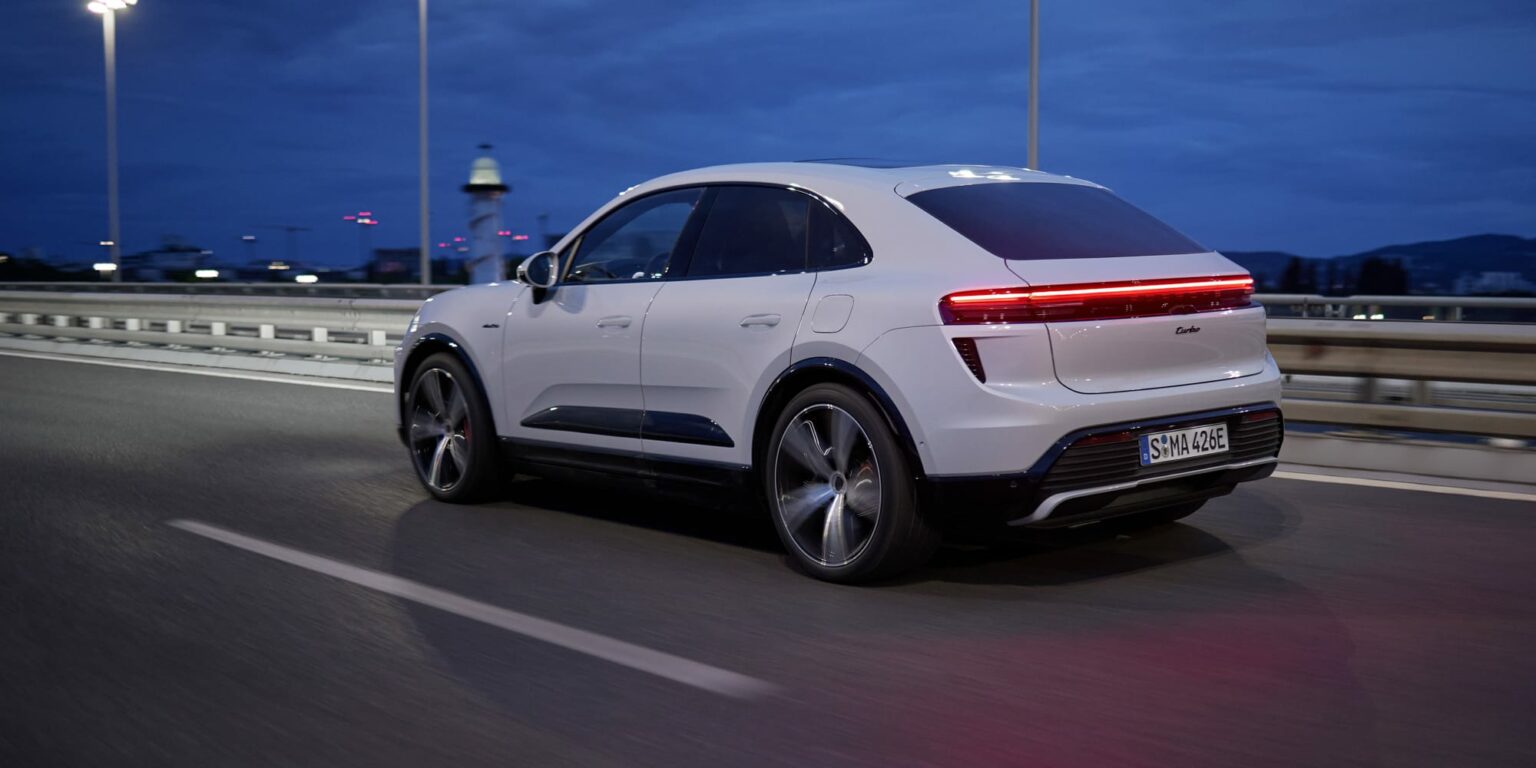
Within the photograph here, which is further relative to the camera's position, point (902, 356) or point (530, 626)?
point (902, 356)

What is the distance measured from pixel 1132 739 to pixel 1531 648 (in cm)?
166

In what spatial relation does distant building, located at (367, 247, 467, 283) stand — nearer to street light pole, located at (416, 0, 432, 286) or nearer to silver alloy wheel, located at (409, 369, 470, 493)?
street light pole, located at (416, 0, 432, 286)

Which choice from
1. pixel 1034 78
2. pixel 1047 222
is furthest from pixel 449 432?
pixel 1034 78

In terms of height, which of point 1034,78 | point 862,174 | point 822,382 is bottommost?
point 822,382

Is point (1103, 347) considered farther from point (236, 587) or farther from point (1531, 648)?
point (236, 587)

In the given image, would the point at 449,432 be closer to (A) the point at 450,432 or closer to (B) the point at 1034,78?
(A) the point at 450,432

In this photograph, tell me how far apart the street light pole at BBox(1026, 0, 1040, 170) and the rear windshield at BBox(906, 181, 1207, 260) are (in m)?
17.6

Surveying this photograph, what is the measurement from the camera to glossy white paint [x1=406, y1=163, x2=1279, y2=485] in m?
5.23

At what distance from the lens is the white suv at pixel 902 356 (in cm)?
526

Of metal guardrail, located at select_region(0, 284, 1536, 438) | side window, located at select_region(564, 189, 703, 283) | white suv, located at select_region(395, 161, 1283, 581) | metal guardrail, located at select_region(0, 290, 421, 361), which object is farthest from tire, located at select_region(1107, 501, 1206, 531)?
metal guardrail, located at select_region(0, 290, 421, 361)

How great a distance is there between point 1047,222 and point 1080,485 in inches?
42.0

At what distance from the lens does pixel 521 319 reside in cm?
733

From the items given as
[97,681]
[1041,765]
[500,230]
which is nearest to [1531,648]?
[1041,765]

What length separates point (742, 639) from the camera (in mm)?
4996
